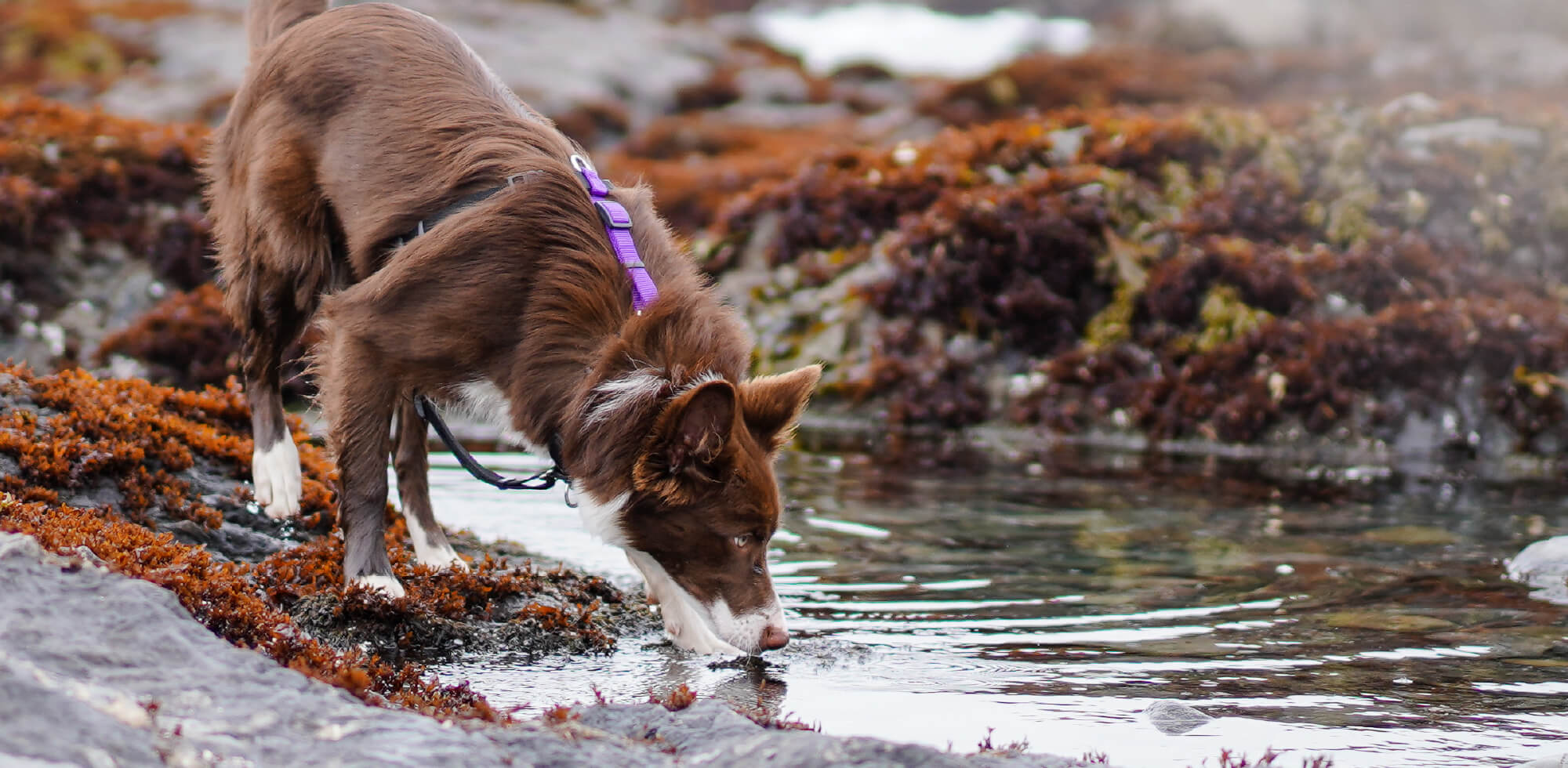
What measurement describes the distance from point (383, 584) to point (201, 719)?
240 cm

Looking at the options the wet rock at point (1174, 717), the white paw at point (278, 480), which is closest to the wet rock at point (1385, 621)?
the wet rock at point (1174, 717)

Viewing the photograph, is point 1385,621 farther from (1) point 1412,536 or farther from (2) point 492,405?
(2) point 492,405

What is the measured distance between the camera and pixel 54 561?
3303 mm

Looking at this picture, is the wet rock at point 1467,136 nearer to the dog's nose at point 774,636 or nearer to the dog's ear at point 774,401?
the dog's ear at point 774,401

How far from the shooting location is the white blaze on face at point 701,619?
15.9 ft

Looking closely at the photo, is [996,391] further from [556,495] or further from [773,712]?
[773,712]

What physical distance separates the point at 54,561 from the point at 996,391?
9872mm

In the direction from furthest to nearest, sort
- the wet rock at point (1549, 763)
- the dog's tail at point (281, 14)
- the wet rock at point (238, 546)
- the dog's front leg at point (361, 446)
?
the dog's tail at point (281, 14) → the dog's front leg at point (361, 446) → the wet rock at point (238, 546) → the wet rock at point (1549, 763)

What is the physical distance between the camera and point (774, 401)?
15.6 feet

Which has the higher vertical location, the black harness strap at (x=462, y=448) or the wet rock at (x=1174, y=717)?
the black harness strap at (x=462, y=448)

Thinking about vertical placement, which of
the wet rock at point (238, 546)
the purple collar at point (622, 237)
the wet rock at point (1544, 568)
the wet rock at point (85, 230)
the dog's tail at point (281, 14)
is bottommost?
the wet rock at point (85, 230)

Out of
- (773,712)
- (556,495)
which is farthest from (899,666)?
(556,495)

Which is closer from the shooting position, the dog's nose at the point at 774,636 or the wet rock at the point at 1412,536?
the dog's nose at the point at 774,636

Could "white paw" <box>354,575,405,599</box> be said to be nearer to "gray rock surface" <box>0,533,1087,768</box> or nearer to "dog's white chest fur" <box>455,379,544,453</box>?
"dog's white chest fur" <box>455,379,544,453</box>
